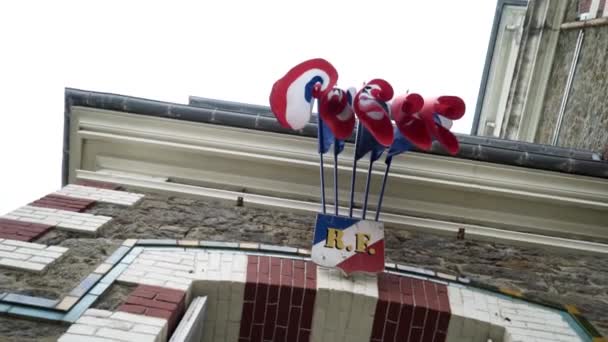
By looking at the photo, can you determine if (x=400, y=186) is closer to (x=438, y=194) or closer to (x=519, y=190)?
(x=438, y=194)

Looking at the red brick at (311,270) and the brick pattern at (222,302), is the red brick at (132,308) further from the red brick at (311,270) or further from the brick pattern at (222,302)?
the red brick at (311,270)

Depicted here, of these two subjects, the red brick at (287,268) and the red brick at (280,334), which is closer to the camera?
the red brick at (280,334)

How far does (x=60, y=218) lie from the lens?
10.6ft

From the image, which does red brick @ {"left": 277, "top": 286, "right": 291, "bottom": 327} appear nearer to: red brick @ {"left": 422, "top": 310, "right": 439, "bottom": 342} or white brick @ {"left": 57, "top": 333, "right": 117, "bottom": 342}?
red brick @ {"left": 422, "top": 310, "right": 439, "bottom": 342}

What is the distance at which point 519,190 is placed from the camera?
3.99 meters

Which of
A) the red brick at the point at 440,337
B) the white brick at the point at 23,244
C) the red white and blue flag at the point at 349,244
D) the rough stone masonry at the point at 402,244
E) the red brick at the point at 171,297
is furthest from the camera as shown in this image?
the rough stone masonry at the point at 402,244

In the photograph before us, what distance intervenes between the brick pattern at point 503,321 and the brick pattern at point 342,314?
433 millimetres

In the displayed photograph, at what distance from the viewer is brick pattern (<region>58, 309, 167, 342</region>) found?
2201 mm

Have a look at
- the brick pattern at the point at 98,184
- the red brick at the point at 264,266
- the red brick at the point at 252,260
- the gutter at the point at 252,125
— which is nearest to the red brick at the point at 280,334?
the red brick at the point at 264,266

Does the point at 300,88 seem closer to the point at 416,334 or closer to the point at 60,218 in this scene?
the point at 416,334

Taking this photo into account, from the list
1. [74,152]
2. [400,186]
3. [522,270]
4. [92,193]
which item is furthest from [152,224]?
[522,270]

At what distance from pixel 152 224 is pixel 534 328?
231 centimetres

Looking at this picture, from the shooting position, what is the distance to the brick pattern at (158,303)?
2.42 m

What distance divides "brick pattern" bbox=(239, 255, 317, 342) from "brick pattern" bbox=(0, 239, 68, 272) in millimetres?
1030
